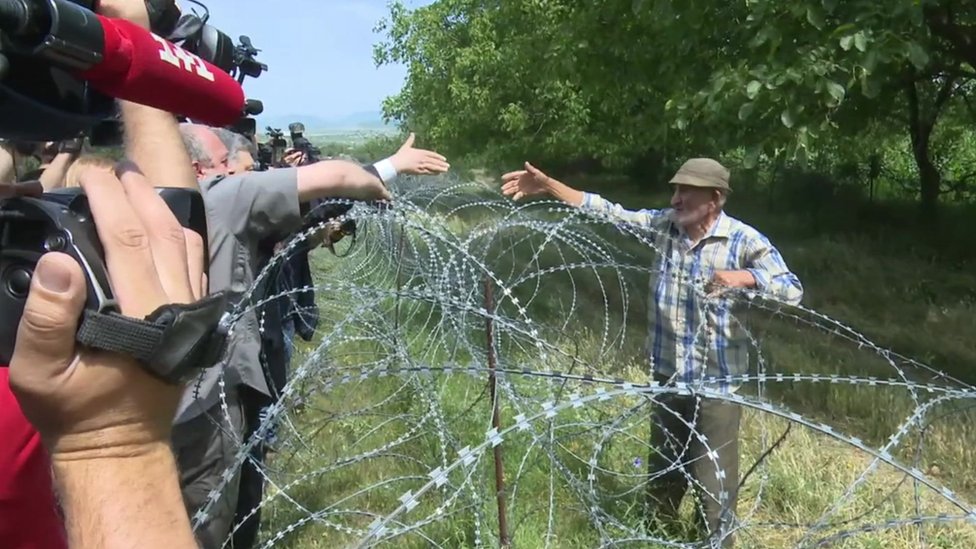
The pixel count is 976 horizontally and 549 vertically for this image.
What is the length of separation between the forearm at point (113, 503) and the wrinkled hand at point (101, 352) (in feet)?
0.05

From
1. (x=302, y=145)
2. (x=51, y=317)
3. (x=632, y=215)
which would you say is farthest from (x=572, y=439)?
(x=51, y=317)

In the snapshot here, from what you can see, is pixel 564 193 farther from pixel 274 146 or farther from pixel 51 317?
pixel 274 146

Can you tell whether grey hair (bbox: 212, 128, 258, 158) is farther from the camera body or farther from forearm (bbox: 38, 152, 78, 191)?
the camera body

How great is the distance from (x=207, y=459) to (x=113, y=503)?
6.46ft

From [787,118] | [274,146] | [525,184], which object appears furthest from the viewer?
[274,146]

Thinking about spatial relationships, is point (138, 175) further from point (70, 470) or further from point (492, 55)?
point (492, 55)

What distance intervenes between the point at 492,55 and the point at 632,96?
12.3 metres

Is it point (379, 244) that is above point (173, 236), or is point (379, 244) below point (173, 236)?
below

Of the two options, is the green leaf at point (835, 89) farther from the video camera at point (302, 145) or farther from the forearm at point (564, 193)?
the video camera at point (302, 145)

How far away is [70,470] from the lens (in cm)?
100

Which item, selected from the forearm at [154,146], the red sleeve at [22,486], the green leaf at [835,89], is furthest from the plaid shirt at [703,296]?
the red sleeve at [22,486]

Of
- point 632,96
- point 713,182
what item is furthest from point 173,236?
point 632,96

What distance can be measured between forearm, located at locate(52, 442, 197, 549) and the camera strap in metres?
0.11

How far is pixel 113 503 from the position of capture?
1.00 meters
